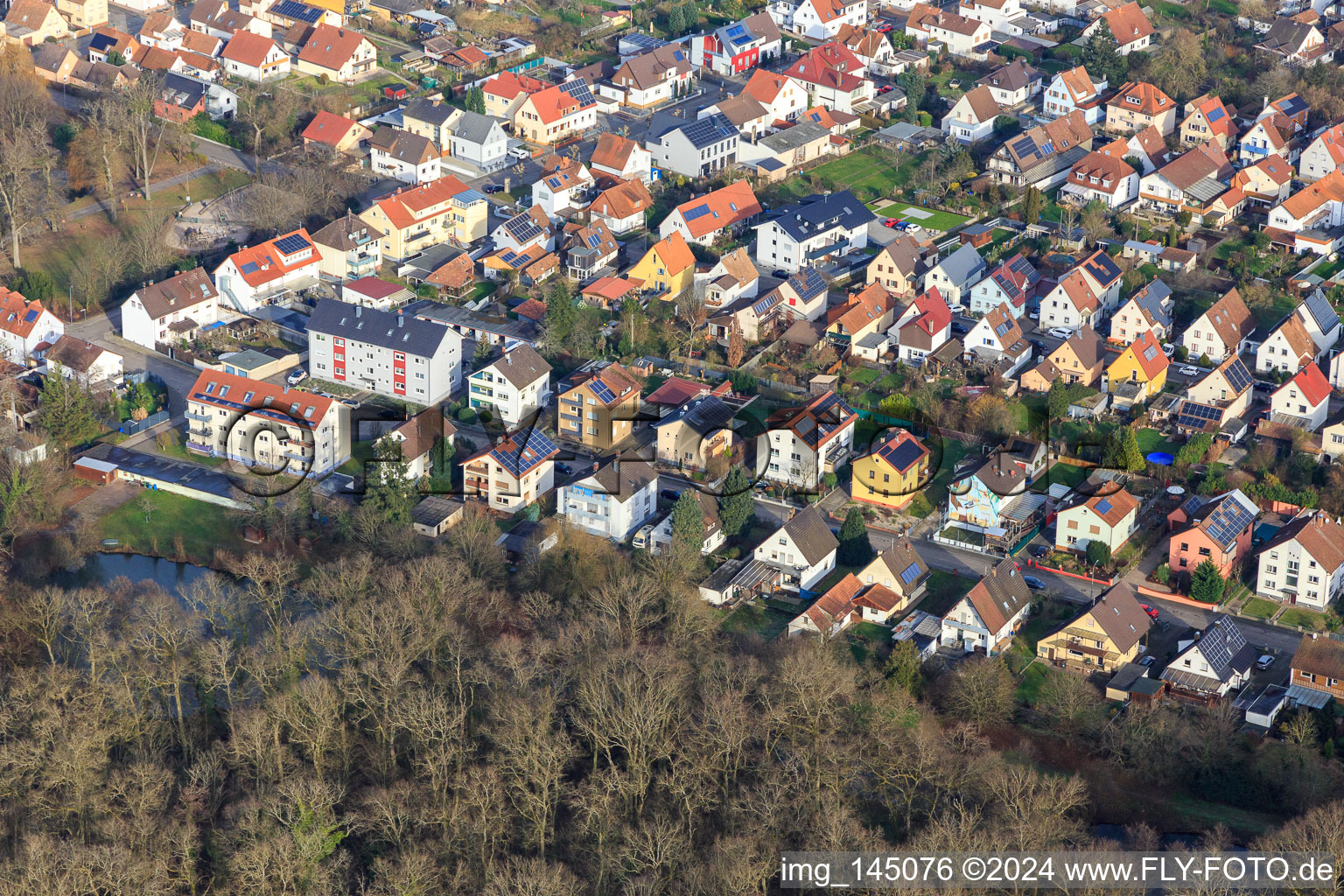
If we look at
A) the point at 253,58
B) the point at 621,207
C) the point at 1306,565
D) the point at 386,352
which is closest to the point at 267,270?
the point at 386,352

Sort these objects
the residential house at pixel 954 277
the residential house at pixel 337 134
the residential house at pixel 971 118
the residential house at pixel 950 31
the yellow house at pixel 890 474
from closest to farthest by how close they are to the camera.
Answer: the yellow house at pixel 890 474, the residential house at pixel 954 277, the residential house at pixel 337 134, the residential house at pixel 971 118, the residential house at pixel 950 31

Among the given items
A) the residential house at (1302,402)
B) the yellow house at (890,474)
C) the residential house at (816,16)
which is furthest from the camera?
the residential house at (816,16)

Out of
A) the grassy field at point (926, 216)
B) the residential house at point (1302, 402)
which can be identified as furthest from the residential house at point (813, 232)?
the residential house at point (1302, 402)

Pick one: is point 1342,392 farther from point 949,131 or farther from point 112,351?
point 112,351

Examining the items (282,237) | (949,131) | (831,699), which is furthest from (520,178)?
(831,699)

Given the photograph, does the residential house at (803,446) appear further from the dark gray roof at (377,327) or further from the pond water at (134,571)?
the pond water at (134,571)

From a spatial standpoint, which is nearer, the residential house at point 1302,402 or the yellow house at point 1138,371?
the residential house at point 1302,402
